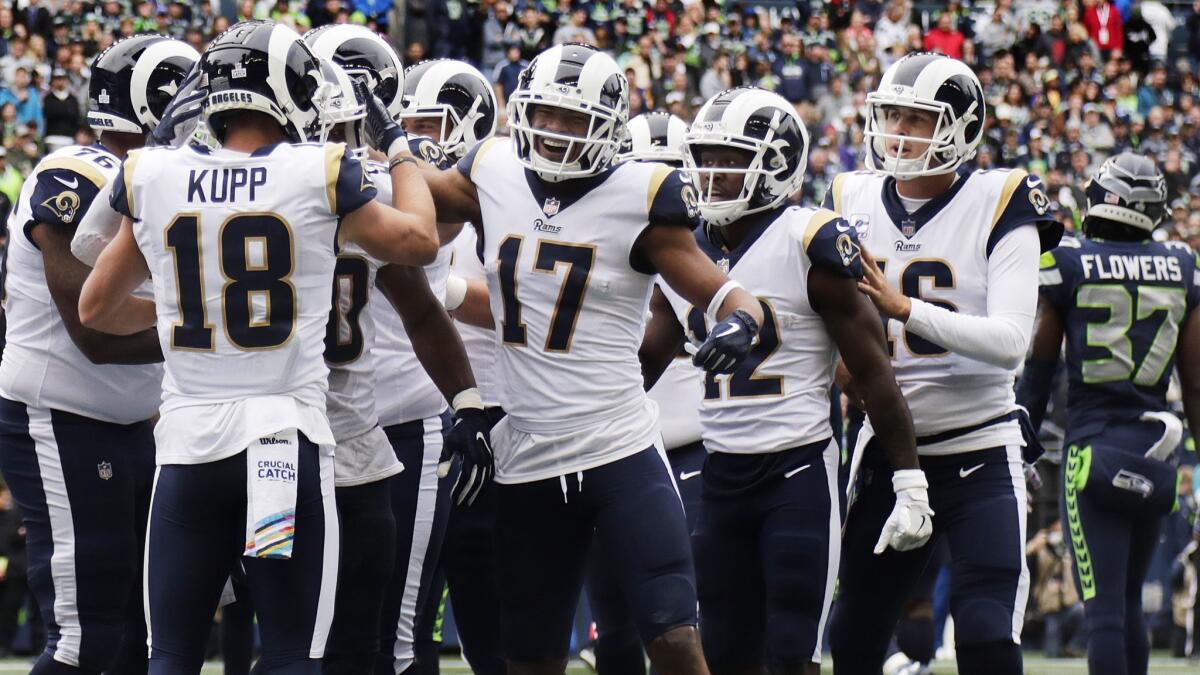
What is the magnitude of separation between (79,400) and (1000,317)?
8.80 feet

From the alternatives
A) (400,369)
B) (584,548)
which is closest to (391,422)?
(400,369)

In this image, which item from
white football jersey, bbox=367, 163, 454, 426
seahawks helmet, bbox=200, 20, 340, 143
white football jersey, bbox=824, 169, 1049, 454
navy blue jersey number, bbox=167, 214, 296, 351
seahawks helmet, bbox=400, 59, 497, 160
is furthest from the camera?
seahawks helmet, bbox=400, 59, 497, 160

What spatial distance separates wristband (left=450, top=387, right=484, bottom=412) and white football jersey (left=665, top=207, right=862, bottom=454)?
0.72 m

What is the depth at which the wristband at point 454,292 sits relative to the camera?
5641mm

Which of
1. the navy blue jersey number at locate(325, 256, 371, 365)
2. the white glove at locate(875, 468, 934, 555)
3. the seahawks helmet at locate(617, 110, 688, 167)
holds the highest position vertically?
the seahawks helmet at locate(617, 110, 688, 167)

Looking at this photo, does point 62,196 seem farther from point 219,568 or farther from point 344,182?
point 219,568

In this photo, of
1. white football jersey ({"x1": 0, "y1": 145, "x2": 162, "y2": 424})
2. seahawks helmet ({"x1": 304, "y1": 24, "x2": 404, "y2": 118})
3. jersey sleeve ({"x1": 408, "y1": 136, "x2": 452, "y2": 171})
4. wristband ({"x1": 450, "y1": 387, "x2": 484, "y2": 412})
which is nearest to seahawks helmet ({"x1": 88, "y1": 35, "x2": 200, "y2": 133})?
white football jersey ({"x1": 0, "y1": 145, "x2": 162, "y2": 424})

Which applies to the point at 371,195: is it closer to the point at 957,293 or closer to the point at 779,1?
the point at 957,293

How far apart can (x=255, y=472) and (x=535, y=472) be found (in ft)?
3.05

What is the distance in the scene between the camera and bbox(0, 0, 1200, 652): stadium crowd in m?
16.2

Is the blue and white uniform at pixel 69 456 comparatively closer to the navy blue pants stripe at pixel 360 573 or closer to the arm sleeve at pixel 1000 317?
the navy blue pants stripe at pixel 360 573

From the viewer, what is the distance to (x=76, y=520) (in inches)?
200

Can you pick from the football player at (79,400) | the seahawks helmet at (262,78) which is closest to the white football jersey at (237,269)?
the seahawks helmet at (262,78)

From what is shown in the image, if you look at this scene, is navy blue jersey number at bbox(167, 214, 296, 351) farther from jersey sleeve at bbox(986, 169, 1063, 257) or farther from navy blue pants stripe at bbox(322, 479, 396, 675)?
jersey sleeve at bbox(986, 169, 1063, 257)
